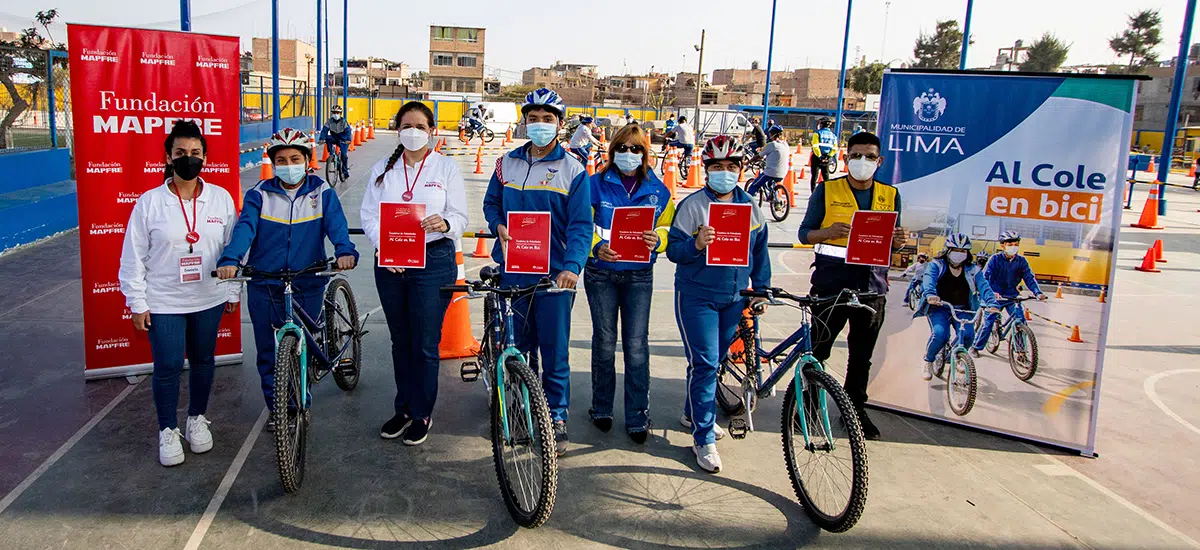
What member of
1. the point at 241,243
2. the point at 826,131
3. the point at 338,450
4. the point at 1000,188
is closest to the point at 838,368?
the point at 1000,188

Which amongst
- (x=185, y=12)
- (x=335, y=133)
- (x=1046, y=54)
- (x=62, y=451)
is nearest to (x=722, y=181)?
(x=62, y=451)

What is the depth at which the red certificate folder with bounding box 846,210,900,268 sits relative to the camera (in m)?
4.70

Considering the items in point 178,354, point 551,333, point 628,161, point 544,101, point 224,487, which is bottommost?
point 224,487

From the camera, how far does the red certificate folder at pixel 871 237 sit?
185 inches

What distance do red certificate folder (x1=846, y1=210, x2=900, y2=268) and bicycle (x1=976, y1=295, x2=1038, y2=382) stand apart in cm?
108

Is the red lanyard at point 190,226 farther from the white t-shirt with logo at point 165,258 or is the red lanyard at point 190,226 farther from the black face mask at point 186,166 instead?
the black face mask at point 186,166

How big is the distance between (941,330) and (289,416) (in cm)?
402

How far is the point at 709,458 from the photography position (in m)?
4.67

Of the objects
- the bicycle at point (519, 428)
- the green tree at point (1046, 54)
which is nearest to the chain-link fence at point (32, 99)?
the bicycle at point (519, 428)

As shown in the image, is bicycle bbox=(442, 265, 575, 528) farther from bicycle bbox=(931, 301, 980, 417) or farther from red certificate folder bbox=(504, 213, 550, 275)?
bicycle bbox=(931, 301, 980, 417)

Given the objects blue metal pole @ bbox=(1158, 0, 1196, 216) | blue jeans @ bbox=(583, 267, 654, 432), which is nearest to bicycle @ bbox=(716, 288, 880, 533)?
blue jeans @ bbox=(583, 267, 654, 432)

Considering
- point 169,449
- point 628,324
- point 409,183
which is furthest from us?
point 628,324

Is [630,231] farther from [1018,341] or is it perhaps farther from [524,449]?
[1018,341]

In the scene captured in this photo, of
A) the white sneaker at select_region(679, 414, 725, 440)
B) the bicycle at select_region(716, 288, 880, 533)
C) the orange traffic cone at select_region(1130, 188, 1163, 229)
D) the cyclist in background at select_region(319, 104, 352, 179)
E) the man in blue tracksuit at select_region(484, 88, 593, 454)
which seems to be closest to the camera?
the bicycle at select_region(716, 288, 880, 533)
